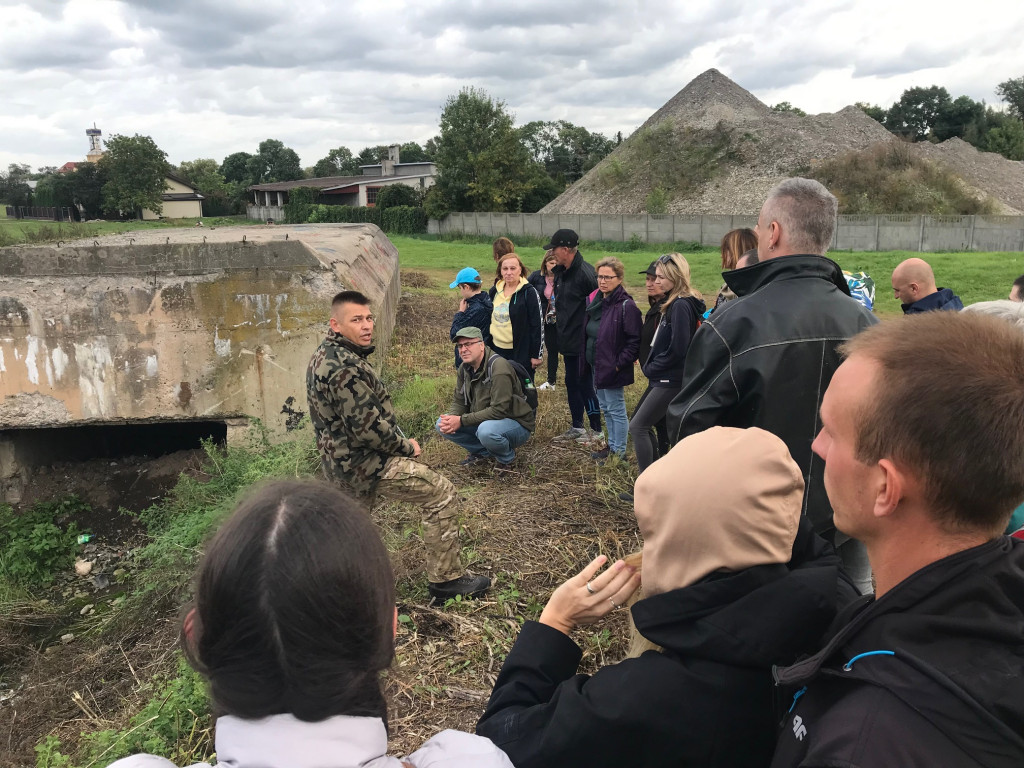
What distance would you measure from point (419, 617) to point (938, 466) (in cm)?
337

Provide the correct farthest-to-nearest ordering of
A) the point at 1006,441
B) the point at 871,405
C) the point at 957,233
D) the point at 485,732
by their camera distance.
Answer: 1. the point at 957,233
2. the point at 485,732
3. the point at 871,405
4. the point at 1006,441

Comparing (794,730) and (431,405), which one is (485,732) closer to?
(794,730)

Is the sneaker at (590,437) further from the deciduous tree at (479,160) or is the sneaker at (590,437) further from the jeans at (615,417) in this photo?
the deciduous tree at (479,160)

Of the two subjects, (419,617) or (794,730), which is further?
(419,617)

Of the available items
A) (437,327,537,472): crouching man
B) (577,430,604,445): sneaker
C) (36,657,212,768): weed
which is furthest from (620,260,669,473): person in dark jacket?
(36,657,212,768): weed

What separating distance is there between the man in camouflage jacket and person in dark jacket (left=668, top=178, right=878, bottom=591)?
1782 millimetres

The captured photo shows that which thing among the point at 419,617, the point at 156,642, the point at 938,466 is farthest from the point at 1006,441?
the point at 156,642

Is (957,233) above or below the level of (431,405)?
above

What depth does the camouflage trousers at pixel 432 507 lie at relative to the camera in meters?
4.21

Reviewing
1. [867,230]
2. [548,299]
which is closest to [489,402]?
[548,299]

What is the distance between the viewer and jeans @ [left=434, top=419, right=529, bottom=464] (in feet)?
19.3

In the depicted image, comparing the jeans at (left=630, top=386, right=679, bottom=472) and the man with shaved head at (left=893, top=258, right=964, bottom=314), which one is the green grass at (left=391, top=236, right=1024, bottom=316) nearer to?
the man with shaved head at (left=893, top=258, right=964, bottom=314)

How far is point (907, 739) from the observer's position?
1054mm

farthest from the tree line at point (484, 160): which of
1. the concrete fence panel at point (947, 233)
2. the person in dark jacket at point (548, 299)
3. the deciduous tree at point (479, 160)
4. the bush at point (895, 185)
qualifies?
the person in dark jacket at point (548, 299)
